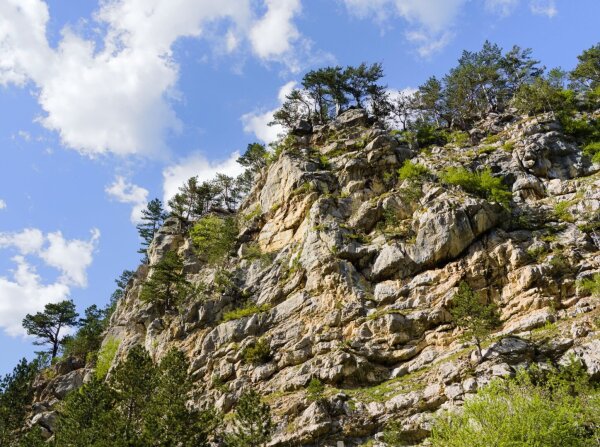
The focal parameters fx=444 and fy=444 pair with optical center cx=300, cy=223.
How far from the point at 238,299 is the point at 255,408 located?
20377 mm

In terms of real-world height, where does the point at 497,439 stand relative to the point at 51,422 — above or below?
below

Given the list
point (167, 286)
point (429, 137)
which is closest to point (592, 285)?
point (429, 137)

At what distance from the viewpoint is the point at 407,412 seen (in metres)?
34.0

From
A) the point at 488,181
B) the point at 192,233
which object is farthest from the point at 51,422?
the point at 488,181

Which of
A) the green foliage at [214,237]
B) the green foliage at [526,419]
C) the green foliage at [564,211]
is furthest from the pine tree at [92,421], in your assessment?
the green foliage at [564,211]

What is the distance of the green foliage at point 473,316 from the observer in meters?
36.7

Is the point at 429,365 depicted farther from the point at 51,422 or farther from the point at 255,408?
the point at 51,422

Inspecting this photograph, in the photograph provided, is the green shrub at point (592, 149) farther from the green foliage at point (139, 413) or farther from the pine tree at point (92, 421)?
the pine tree at point (92, 421)

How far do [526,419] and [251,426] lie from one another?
1945 cm

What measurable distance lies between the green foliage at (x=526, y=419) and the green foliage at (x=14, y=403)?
1789 inches

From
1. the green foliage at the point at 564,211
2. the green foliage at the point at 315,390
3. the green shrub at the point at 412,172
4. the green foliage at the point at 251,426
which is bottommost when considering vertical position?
the green foliage at the point at 251,426

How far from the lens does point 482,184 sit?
173ft

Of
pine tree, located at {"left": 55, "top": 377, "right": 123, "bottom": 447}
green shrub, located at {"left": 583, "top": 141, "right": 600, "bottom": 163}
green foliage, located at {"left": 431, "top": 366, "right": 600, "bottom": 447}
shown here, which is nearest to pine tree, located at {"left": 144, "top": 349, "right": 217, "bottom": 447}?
pine tree, located at {"left": 55, "top": 377, "right": 123, "bottom": 447}

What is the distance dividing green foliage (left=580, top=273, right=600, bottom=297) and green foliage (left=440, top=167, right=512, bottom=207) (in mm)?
13027
